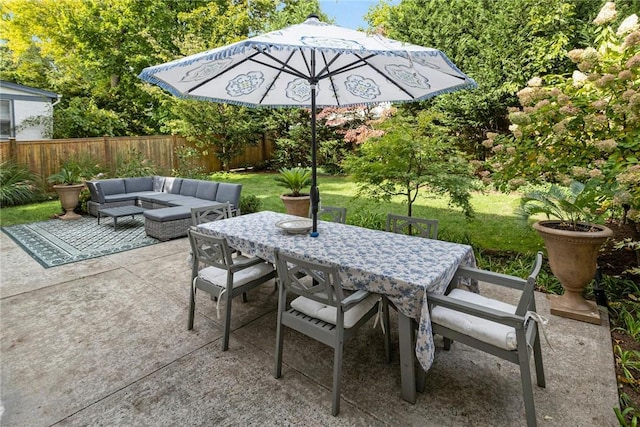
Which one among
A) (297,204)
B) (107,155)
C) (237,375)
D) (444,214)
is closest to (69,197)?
(107,155)

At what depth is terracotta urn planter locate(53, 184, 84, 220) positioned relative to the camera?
24.4 ft

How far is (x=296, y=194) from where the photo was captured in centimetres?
585

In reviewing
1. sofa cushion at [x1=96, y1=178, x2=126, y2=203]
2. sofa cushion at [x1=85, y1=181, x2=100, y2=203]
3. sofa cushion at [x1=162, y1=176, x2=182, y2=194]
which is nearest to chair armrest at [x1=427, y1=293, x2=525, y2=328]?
sofa cushion at [x1=162, y1=176, x2=182, y2=194]

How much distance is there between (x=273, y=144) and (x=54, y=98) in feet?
28.0

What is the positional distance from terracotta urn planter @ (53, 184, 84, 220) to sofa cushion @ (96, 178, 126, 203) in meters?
0.43

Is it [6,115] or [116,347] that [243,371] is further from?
[6,115]

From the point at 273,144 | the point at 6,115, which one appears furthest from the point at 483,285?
the point at 6,115

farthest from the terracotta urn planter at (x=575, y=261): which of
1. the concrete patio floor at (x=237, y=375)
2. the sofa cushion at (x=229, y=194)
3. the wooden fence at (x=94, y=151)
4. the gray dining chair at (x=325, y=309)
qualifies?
the wooden fence at (x=94, y=151)

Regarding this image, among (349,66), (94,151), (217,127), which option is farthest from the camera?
(217,127)

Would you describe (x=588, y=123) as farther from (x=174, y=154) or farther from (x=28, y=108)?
(x=28, y=108)

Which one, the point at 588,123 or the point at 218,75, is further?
the point at 588,123

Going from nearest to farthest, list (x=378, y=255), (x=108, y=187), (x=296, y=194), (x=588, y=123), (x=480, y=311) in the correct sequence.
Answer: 1. (x=480, y=311)
2. (x=378, y=255)
3. (x=588, y=123)
4. (x=296, y=194)
5. (x=108, y=187)

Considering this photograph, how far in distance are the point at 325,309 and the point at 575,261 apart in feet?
7.82

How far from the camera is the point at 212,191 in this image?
711 centimetres
